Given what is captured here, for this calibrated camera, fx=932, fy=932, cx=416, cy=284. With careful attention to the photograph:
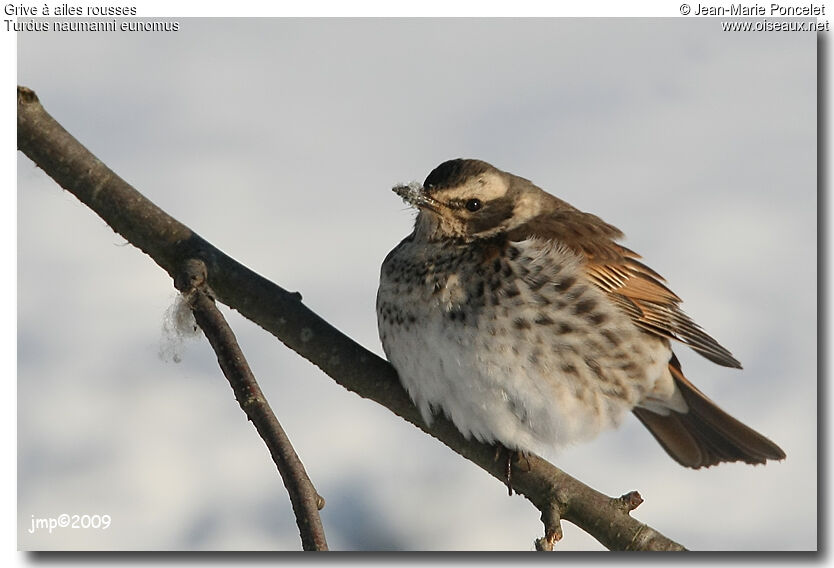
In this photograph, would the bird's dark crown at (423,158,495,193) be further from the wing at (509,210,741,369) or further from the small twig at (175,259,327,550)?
the small twig at (175,259,327,550)

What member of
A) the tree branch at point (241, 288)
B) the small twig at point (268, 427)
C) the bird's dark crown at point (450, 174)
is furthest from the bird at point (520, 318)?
the small twig at point (268, 427)

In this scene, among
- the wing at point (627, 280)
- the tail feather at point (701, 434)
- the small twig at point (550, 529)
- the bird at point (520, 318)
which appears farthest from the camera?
the tail feather at point (701, 434)

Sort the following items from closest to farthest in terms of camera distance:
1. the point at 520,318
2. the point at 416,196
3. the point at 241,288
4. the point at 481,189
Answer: the point at 241,288 → the point at 520,318 → the point at 416,196 → the point at 481,189

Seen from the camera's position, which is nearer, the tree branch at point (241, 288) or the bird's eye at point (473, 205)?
the tree branch at point (241, 288)

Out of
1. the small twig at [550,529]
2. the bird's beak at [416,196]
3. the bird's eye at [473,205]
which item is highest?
the bird's eye at [473,205]

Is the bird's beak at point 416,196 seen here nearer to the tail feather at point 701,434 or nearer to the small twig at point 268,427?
the small twig at point 268,427

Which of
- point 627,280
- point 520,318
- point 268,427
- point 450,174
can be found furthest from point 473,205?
point 268,427

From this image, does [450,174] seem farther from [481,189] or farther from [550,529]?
[550,529]
